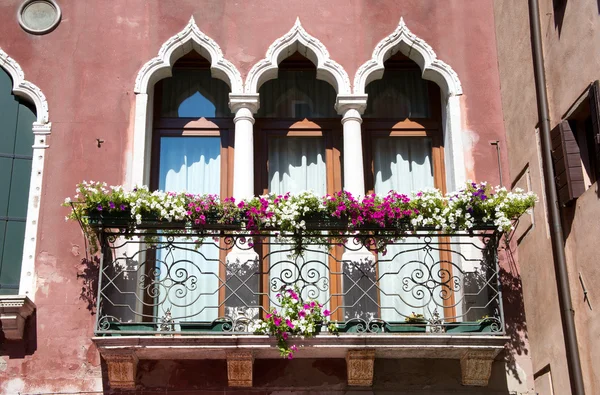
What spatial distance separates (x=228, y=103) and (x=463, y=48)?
2.85m

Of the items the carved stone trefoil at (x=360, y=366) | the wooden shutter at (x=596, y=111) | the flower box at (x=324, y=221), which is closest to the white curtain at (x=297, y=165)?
the flower box at (x=324, y=221)

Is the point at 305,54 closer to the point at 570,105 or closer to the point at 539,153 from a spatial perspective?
the point at 539,153

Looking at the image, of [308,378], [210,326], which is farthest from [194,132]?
[308,378]

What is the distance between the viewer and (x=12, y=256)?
11.0m

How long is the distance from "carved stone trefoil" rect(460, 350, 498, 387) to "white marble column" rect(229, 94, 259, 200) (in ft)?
9.40

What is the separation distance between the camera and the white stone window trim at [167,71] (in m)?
11.4

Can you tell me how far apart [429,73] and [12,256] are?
203 inches

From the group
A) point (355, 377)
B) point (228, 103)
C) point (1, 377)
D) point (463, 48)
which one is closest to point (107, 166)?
point (228, 103)

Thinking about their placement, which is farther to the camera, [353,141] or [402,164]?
[402,164]

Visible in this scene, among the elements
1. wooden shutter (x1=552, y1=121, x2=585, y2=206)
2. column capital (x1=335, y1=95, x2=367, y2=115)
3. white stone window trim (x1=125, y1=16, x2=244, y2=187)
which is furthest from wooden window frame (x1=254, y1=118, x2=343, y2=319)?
wooden shutter (x1=552, y1=121, x2=585, y2=206)

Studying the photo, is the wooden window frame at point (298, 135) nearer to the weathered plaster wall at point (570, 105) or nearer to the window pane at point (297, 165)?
the window pane at point (297, 165)

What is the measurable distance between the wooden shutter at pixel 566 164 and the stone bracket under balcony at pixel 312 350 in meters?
1.56

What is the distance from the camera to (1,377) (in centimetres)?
1021

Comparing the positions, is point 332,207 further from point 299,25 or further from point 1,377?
point 1,377
